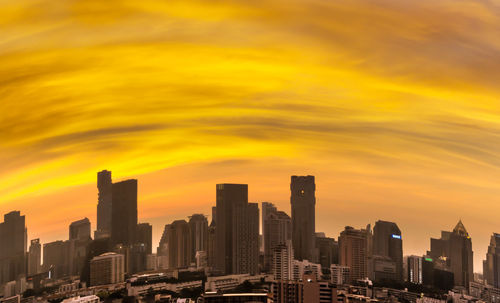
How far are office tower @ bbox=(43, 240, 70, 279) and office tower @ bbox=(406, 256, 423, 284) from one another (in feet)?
32.3

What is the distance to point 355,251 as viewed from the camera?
16641mm

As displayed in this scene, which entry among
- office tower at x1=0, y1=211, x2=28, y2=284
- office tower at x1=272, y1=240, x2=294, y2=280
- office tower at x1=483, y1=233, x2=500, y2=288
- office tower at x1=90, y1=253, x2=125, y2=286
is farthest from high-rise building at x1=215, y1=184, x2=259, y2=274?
office tower at x1=483, y1=233, x2=500, y2=288

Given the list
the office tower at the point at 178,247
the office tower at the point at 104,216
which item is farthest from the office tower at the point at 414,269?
the office tower at the point at 104,216

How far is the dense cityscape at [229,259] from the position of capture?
12805 mm

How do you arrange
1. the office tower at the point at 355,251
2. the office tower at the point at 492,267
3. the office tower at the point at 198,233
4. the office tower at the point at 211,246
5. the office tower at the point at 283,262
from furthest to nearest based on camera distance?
the office tower at the point at 198,233
the office tower at the point at 211,246
the office tower at the point at 355,251
the office tower at the point at 283,262
the office tower at the point at 492,267

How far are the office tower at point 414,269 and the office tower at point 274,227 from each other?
13.9 feet

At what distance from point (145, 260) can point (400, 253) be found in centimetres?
820

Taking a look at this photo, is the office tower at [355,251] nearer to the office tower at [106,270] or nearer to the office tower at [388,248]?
the office tower at [388,248]

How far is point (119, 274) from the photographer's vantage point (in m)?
15.9

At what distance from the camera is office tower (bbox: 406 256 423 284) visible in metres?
15.1

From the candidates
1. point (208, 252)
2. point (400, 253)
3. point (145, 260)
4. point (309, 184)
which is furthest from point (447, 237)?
point (145, 260)

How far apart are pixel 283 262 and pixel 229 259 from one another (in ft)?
8.34

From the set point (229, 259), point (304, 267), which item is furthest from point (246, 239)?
point (304, 267)

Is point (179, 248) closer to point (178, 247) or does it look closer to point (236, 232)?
point (178, 247)
